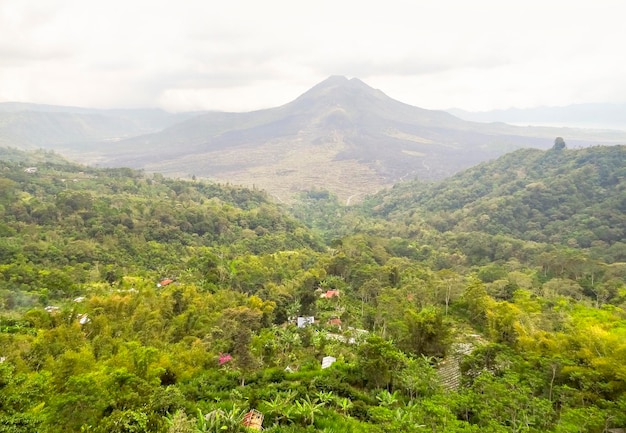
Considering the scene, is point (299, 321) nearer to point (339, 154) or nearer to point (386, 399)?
point (386, 399)

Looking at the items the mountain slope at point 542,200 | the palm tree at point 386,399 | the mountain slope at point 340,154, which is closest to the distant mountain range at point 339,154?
the mountain slope at point 340,154

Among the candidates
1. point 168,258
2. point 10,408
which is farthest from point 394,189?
point 10,408

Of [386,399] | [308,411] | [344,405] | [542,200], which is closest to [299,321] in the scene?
Answer: [386,399]

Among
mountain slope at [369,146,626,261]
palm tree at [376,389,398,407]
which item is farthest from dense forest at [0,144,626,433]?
mountain slope at [369,146,626,261]

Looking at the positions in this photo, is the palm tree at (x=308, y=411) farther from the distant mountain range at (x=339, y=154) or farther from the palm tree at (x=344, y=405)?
the distant mountain range at (x=339, y=154)

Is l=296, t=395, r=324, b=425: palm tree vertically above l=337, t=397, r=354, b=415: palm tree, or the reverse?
l=296, t=395, r=324, b=425: palm tree

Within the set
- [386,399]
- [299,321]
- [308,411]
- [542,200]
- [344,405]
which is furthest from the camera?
[542,200]

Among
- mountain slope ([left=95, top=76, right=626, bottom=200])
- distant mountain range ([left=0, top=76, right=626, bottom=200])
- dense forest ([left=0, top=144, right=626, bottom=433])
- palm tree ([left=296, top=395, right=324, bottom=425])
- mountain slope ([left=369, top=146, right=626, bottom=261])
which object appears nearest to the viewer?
dense forest ([left=0, top=144, right=626, bottom=433])

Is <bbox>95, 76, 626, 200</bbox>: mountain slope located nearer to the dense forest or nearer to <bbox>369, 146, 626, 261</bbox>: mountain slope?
<bbox>369, 146, 626, 261</bbox>: mountain slope

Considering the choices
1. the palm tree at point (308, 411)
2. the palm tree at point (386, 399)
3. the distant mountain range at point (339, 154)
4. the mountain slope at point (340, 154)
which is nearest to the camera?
the palm tree at point (308, 411)

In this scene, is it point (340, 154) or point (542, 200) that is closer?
point (542, 200)
